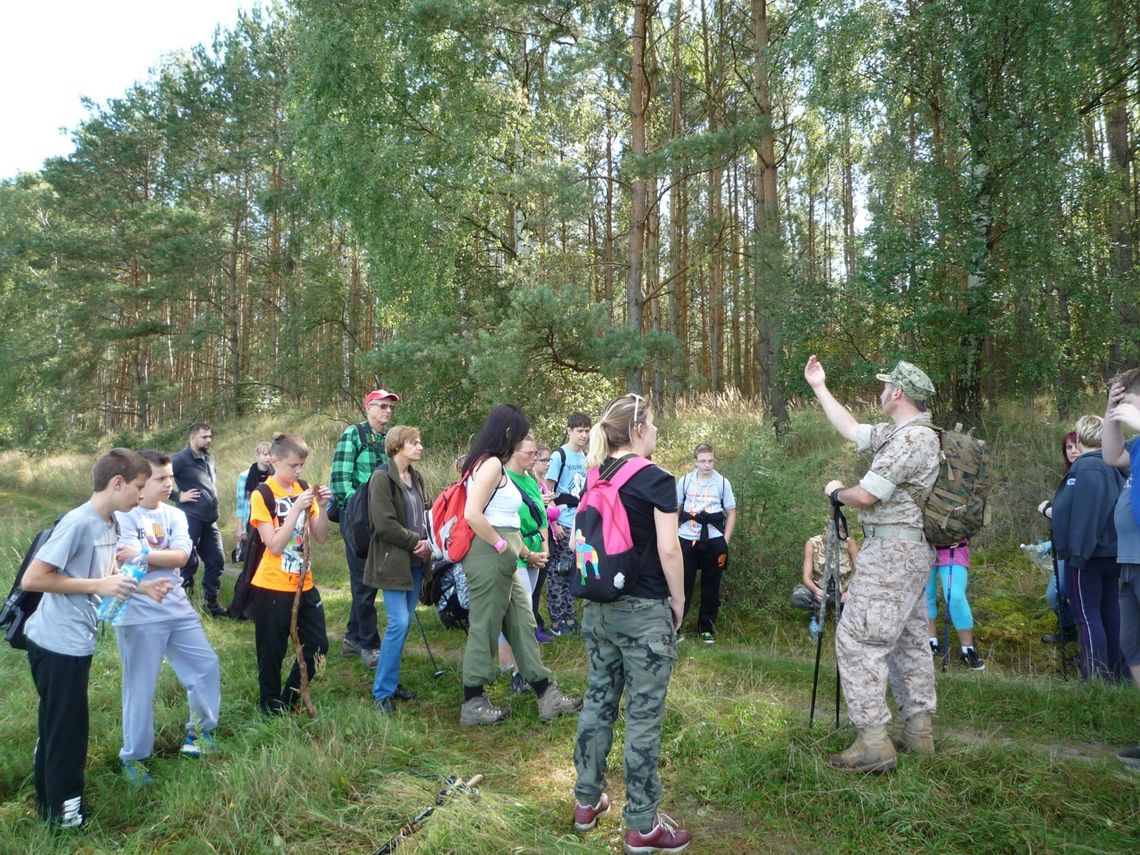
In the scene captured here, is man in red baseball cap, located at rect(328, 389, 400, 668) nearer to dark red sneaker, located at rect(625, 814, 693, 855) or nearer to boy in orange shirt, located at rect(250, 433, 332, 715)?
boy in orange shirt, located at rect(250, 433, 332, 715)

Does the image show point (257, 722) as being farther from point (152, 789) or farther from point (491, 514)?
point (491, 514)

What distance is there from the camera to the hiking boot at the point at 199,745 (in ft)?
14.3

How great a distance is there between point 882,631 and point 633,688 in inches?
56.1

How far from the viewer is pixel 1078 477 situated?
16.9 feet

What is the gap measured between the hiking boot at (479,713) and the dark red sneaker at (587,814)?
1.35m

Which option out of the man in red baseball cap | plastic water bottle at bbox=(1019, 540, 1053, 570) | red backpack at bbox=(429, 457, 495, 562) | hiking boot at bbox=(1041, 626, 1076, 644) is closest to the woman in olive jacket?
red backpack at bbox=(429, 457, 495, 562)

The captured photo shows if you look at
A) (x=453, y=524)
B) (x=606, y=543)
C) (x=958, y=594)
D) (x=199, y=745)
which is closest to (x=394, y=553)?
(x=453, y=524)

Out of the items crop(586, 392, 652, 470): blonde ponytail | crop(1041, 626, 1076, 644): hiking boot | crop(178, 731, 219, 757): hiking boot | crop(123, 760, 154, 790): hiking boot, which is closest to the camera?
crop(586, 392, 652, 470): blonde ponytail

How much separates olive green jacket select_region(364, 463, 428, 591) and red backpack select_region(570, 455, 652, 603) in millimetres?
1965

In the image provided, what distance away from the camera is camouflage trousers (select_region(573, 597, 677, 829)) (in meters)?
3.23

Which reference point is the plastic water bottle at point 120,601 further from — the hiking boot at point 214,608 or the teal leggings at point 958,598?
the teal leggings at point 958,598

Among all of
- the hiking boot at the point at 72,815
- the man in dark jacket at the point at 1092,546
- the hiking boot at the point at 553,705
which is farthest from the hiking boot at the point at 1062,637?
the hiking boot at the point at 72,815

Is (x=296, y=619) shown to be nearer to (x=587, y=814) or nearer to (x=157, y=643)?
(x=157, y=643)

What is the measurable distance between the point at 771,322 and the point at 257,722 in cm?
1079
